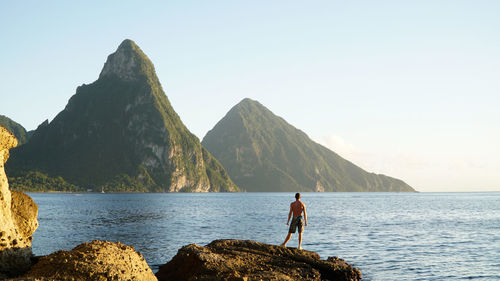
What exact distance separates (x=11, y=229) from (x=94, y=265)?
392cm

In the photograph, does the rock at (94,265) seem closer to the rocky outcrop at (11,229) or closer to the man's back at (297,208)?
the rocky outcrop at (11,229)

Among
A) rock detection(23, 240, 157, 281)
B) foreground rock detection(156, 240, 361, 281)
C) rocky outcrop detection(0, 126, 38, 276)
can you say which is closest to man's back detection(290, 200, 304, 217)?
foreground rock detection(156, 240, 361, 281)

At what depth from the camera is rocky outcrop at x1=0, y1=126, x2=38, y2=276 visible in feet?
38.5

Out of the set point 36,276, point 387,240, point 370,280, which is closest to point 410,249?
point 387,240

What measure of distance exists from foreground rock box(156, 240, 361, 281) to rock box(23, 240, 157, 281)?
3057 mm

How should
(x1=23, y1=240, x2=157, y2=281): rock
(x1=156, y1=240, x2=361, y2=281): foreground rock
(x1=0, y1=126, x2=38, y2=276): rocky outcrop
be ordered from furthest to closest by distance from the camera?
(x1=156, y1=240, x2=361, y2=281): foreground rock → (x1=0, y1=126, x2=38, y2=276): rocky outcrop → (x1=23, y1=240, x2=157, y2=281): rock

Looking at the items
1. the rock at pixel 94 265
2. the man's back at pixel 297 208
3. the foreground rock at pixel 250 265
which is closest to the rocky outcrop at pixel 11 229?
the rock at pixel 94 265

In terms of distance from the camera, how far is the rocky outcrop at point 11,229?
11.8m

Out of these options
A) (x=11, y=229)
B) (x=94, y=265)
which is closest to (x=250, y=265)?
(x=94, y=265)

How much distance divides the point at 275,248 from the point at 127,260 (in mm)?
8349

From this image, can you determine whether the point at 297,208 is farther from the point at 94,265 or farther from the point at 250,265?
the point at 94,265

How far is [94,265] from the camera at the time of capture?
10.0 metres

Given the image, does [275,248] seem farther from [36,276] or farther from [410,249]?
[410,249]

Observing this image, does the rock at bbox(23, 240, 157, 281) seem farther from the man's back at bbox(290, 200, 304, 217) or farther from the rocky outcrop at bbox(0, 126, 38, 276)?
the man's back at bbox(290, 200, 304, 217)
